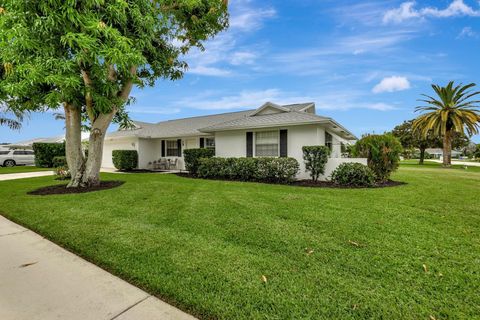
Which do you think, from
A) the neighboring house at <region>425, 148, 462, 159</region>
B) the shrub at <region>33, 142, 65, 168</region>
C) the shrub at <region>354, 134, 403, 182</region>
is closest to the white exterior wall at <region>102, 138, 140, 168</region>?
the shrub at <region>33, 142, 65, 168</region>

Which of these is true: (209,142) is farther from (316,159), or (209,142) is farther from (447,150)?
(447,150)

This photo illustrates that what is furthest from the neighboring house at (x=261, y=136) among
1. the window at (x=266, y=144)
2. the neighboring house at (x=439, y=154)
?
the neighboring house at (x=439, y=154)

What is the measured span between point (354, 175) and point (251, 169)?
458 centimetres

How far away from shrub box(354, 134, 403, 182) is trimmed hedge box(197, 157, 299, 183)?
3.24 metres

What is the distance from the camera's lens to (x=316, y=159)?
1053 centimetres

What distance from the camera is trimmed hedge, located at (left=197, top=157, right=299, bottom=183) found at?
10.6 metres

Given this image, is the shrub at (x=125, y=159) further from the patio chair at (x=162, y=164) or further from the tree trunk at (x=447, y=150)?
the tree trunk at (x=447, y=150)

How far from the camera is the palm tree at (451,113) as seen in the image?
79.6 ft

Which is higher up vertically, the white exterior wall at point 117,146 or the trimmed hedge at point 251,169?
the white exterior wall at point 117,146

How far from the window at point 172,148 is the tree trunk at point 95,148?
29.5 ft

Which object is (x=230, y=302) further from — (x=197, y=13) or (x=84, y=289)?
(x=197, y=13)

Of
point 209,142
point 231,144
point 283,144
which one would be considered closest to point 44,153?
point 209,142

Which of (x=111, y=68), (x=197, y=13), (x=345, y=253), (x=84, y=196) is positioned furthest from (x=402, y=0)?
(x=84, y=196)

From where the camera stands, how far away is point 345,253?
3.46 meters
